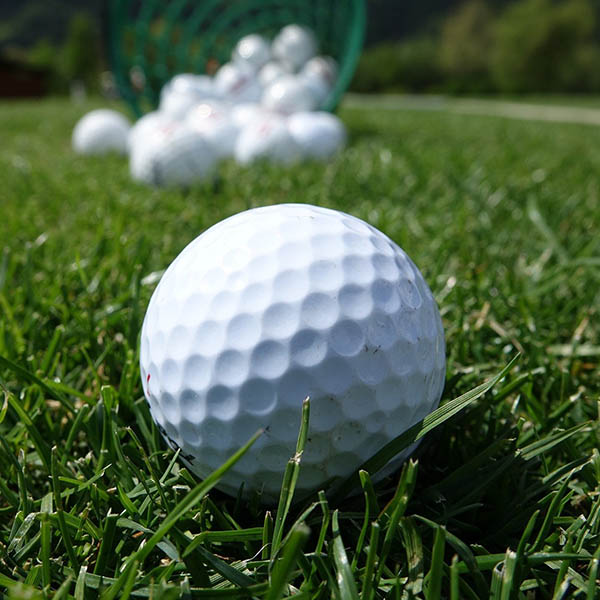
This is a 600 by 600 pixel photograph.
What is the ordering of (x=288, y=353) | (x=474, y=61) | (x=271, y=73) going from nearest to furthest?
1. (x=288, y=353)
2. (x=271, y=73)
3. (x=474, y=61)

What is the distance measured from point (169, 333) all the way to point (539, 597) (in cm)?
81

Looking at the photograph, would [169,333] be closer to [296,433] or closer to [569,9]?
[296,433]

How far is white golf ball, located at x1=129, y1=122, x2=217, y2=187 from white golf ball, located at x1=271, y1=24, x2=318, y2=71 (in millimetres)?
5397

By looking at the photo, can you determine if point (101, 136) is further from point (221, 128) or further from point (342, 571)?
point (342, 571)

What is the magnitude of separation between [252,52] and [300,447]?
330 inches

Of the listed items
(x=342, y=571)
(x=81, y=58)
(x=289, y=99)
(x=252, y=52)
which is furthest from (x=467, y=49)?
(x=342, y=571)

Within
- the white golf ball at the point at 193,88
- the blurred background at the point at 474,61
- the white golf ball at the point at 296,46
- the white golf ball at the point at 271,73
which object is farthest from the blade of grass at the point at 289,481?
the blurred background at the point at 474,61

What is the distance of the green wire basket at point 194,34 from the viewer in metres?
6.15

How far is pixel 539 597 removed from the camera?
1.02 metres

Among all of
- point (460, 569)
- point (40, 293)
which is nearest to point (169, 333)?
point (460, 569)

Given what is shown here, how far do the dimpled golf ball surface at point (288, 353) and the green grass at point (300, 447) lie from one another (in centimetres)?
7

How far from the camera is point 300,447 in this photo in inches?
40.8

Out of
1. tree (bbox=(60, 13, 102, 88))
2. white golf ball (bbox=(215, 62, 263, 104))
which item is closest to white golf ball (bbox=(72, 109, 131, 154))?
white golf ball (bbox=(215, 62, 263, 104))

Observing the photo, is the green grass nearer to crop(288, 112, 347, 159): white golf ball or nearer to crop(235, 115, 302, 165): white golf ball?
crop(235, 115, 302, 165): white golf ball
